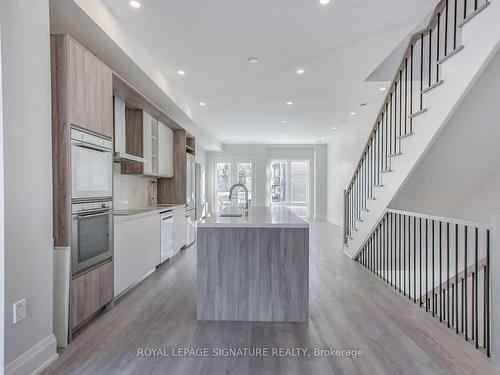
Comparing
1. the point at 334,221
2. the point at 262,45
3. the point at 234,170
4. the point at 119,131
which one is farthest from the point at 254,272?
the point at 234,170

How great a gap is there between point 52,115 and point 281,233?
201 centimetres

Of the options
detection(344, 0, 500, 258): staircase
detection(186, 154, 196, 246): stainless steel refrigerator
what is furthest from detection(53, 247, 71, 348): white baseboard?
detection(186, 154, 196, 246): stainless steel refrigerator

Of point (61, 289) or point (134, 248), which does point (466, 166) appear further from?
point (61, 289)

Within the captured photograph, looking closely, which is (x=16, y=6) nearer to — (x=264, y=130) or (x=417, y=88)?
(x=417, y=88)

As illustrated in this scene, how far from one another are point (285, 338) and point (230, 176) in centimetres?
863

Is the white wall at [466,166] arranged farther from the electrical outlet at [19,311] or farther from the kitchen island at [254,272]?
the electrical outlet at [19,311]

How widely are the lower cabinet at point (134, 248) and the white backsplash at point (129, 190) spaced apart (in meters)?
0.60

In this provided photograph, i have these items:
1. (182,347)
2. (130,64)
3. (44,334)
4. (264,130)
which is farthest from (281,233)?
(264,130)

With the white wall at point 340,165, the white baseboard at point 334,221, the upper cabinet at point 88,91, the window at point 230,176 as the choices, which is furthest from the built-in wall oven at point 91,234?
the window at point 230,176

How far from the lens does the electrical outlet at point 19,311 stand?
5.65 ft

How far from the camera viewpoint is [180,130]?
5.64 metres

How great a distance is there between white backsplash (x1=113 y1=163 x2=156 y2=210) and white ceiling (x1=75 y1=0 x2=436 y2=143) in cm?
140

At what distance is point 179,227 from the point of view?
5.14m

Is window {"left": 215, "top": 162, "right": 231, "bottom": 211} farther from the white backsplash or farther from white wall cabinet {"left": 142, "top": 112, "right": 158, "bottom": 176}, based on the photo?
white wall cabinet {"left": 142, "top": 112, "right": 158, "bottom": 176}
